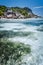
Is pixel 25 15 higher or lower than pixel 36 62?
higher

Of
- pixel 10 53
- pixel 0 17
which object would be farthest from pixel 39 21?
pixel 10 53

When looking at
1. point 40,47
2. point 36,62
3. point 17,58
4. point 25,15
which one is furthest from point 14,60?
point 25,15

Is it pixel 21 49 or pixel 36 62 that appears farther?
pixel 21 49

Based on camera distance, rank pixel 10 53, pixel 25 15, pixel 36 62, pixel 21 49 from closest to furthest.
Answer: pixel 36 62 < pixel 10 53 < pixel 21 49 < pixel 25 15

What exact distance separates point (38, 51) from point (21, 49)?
29cm

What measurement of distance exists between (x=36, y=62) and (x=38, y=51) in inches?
15.3

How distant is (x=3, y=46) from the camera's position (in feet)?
7.41

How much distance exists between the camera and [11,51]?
2074 mm

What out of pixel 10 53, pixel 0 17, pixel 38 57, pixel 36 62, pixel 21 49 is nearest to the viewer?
pixel 36 62

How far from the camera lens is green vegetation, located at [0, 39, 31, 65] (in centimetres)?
183

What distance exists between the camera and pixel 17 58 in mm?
1837

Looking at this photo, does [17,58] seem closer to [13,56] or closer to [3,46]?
[13,56]

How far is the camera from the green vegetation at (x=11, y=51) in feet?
6.02

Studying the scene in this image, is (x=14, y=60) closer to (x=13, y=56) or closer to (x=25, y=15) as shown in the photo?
(x=13, y=56)
